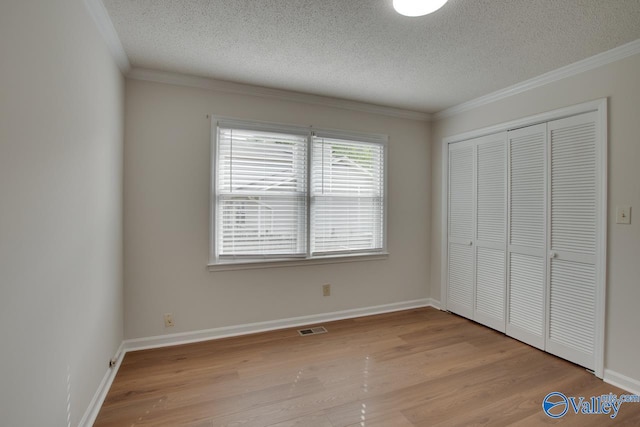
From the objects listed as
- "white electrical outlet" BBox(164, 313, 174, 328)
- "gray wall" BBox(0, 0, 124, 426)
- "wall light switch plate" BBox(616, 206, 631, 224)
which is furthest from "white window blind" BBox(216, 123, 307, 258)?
"wall light switch plate" BBox(616, 206, 631, 224)

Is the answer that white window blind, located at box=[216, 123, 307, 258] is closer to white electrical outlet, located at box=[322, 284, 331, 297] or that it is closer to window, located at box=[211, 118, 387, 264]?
window, located at box=[211, 118, 387, 264]

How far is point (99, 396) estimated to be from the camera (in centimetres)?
195

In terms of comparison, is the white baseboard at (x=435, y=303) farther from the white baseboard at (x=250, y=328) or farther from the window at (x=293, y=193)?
the window at (x=293, y=193)

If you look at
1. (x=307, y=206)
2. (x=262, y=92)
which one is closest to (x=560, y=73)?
(x=307, y=206)

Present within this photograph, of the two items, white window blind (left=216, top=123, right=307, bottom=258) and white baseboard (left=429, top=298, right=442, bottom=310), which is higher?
white window blind (left=216, top=123, right=307, bottom=258)

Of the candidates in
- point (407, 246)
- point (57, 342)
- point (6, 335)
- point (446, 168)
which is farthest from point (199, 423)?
point (446, 168)

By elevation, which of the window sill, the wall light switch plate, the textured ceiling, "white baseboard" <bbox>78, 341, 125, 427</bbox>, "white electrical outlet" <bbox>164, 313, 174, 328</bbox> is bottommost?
"white baseboard" <bbox>78, 341, 125, 427</bbox>

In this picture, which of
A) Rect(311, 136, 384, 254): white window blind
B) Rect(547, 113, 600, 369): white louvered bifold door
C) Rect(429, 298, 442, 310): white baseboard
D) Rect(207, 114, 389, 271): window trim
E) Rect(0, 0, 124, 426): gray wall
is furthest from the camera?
Rect(429, 298, 442, 310): white baseboard

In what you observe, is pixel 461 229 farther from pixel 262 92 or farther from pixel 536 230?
pixel 262 92

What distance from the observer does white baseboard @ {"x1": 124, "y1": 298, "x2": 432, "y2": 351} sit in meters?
2.72

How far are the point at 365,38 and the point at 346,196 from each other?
5.53 feet

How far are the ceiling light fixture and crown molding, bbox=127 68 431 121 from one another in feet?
5.17

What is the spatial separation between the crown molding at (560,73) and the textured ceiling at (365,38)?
0.07 metres

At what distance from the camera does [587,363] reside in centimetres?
241
